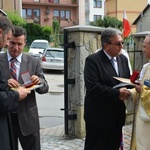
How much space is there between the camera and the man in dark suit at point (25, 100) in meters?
3.36

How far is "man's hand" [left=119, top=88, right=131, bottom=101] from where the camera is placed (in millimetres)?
3316

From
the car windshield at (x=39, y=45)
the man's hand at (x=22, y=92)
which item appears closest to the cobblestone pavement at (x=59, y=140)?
the man's hand at (x=22, y=92)

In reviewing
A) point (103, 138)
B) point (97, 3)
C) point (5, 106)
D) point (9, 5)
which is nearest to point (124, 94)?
point (103, 138)

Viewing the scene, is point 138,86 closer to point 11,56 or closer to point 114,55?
point 114,55

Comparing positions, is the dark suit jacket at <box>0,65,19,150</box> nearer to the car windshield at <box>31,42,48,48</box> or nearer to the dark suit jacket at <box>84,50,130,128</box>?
the dark suit jacket at <box>84,50,130,128</box>

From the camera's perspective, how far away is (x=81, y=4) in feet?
187

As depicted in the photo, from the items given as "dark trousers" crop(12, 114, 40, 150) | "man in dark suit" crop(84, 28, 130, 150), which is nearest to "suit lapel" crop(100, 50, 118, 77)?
"man in dark suit" crop(84, 28, 130, 150)

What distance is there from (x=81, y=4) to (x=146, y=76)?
2172 inches

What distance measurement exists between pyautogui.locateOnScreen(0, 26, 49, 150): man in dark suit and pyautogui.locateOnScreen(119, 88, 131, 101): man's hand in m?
0.85

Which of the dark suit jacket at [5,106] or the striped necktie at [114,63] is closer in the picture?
the dark suit jacket at [5,106]

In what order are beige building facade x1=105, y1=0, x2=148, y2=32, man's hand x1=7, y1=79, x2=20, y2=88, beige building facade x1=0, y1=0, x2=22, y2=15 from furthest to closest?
beige building facade x1=105, y1=0, x2=148, y2=32 < beige building facade x1=0, y1=0, x2=22, y2=15 < man's hand x1=7, y1=79, x2=20, y2=88

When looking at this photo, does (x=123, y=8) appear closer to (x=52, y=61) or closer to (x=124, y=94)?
(x=52, y=61)

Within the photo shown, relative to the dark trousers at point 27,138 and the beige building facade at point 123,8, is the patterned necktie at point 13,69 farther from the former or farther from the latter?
the beige building facade at point 123,8

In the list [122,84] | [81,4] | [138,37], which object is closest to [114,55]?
[122,84]
